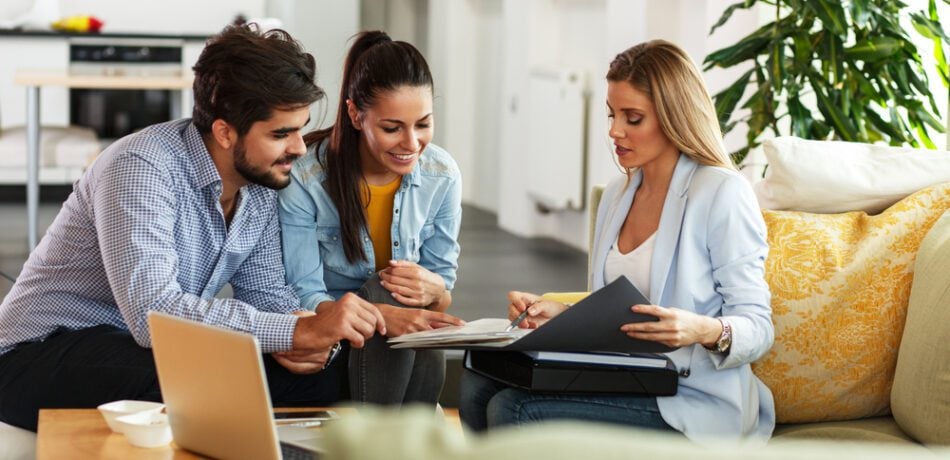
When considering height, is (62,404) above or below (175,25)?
below

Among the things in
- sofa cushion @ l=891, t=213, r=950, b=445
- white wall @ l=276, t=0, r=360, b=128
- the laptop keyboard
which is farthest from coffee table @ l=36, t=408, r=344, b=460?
white wall @ l=276, t=0, r=360, b=128

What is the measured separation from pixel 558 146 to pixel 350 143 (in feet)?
14.1

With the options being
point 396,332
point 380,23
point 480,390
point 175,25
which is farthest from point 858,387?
point 380,23

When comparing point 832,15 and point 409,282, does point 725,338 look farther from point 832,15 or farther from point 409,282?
point 832,15

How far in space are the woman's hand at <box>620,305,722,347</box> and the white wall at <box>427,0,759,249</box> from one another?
273 cm

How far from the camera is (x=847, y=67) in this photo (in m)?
3.37

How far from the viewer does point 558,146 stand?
22.0 ft

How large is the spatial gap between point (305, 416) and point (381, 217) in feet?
2.26

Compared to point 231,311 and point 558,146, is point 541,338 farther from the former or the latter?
point 558,146

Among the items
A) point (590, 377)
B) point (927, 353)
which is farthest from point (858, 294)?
point (590, 377)

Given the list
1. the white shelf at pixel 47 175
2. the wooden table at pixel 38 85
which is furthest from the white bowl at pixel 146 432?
the white shelf at pixel 47 175

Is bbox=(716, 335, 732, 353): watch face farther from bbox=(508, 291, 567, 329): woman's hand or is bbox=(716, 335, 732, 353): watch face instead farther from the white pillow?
the white pillow

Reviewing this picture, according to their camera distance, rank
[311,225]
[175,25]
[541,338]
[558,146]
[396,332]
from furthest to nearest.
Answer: [175,25]
[558,146]
[311,225]
[396,332]
[541,338]

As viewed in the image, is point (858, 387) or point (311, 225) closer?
point (858, 387)
